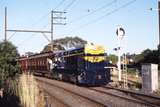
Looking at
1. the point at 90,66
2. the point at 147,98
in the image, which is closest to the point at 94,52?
the point at 90,66

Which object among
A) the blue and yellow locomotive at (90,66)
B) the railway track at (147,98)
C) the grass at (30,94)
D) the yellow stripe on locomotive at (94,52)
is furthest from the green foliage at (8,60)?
the railway track at (147,98)

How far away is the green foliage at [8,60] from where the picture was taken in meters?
24.6

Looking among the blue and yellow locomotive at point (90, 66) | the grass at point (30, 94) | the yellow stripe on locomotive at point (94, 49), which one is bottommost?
the grass at point (30, 94)

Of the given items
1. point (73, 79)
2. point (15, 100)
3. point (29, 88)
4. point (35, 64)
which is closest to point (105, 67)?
point (73, 79)

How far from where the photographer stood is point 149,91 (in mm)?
24359

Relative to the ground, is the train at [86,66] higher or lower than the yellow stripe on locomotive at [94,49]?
lower

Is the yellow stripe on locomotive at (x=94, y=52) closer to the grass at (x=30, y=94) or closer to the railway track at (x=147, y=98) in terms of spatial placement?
the railway track at (x=147, y=98)

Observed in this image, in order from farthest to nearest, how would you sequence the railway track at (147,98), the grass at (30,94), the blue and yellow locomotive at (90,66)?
the blue and yellow locomotive at (90,66)
the railway track at (147,98)
the grass at (30,94)

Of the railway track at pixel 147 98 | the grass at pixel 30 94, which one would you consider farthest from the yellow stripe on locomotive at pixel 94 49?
the grass at pixel 30 94

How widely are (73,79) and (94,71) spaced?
303cm

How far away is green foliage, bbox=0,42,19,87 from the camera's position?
80.7 feet

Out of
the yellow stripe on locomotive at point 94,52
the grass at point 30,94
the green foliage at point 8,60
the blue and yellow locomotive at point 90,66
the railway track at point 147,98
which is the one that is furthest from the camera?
the yellow stripe on locomotive at point 94,52

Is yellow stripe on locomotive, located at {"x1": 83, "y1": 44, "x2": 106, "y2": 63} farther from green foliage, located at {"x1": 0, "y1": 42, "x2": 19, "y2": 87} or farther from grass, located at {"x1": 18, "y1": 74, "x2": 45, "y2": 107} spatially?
grass, located at {"x1": 18, "y1": 74, "x2": 45, "y2": 107}

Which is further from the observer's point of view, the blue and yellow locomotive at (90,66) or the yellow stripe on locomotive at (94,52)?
the yellow stripe on locomotive at (94,52)
